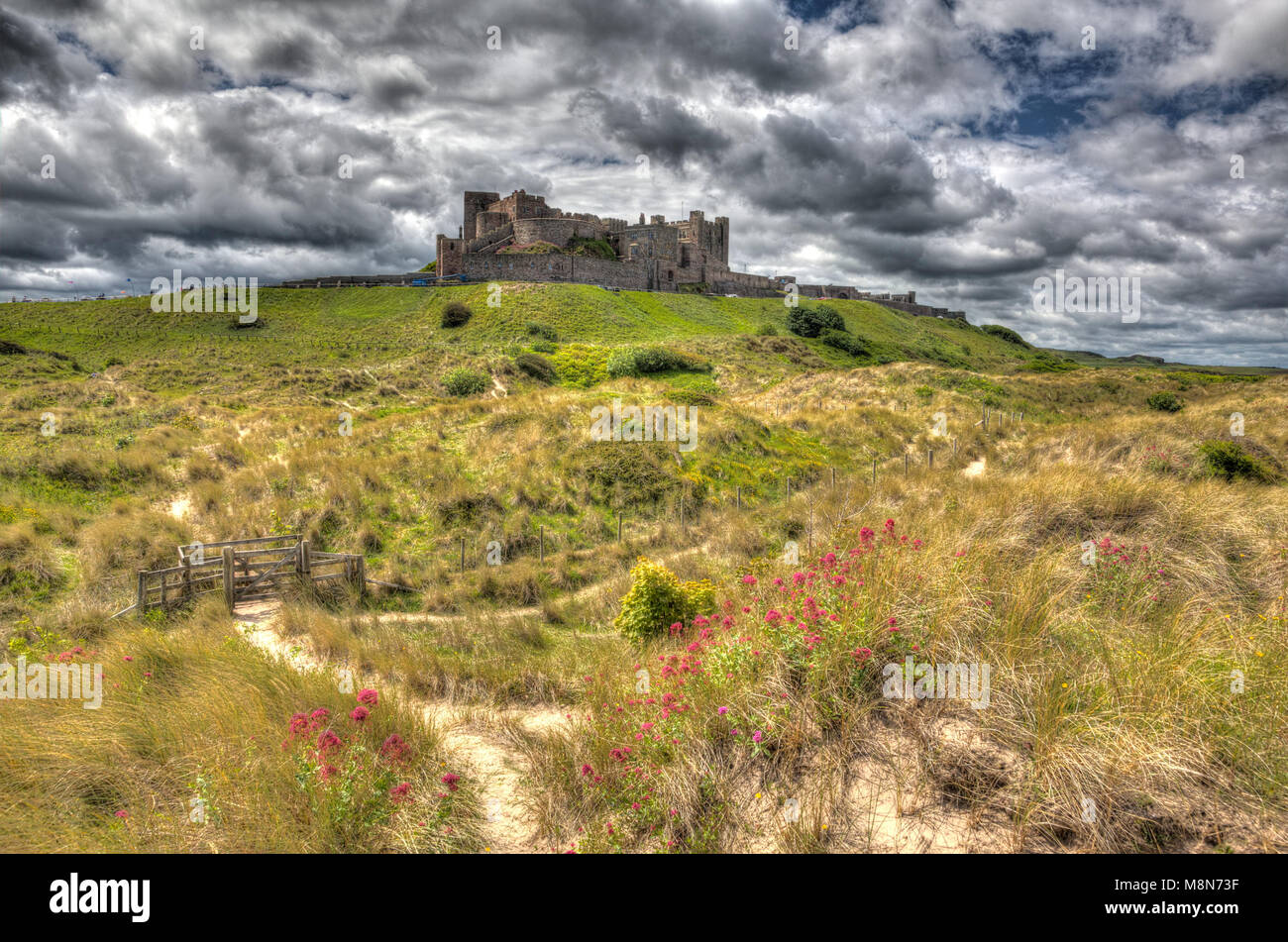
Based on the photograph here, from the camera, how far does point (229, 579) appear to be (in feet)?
41.1

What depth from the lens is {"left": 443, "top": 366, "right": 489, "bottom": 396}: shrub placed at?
33594mm

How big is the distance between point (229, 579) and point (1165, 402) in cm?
4624

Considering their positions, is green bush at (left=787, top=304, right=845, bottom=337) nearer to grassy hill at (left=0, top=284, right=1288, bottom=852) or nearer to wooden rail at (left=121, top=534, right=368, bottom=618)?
grassy hill at (left=0, top=284, right=1288, bottom=852)

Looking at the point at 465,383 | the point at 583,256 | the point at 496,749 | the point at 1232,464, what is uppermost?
the point at 583,256

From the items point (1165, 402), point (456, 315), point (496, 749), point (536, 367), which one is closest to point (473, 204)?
point (456, 315)

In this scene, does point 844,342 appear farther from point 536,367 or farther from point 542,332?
point 536,367

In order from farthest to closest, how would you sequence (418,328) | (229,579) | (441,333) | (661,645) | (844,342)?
(844,342)
(418,328)
(441,333)
(229,579)
(661,645)

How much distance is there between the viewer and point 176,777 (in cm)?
445

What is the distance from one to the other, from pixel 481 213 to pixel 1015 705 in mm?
96437

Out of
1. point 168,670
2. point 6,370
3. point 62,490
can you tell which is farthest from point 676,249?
point 168,670

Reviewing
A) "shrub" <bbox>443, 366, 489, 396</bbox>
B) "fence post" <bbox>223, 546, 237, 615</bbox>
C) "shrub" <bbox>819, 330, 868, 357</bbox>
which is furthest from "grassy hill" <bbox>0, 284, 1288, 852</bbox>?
"shrub" <bbox>819, 330, 868, 357</bbox>

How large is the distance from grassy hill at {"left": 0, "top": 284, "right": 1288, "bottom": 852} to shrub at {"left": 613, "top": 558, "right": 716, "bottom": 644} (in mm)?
101

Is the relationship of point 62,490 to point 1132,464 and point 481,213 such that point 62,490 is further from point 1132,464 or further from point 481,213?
point 481,213
